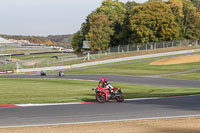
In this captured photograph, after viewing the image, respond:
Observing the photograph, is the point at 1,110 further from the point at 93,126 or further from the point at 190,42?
the point at 190,42

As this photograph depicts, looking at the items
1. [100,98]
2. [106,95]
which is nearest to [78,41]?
[106,95]

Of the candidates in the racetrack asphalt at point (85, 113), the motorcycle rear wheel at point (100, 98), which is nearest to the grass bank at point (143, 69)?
the motorcycle rear wheel at point (100, 98)

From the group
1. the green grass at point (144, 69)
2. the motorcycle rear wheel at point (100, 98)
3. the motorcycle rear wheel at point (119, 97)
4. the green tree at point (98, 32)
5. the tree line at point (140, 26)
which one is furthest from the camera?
the green tree at point (98, 32)

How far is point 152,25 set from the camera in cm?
9456

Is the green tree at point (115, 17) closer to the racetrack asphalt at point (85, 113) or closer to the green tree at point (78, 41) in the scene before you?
the green tree at point (78, 41)

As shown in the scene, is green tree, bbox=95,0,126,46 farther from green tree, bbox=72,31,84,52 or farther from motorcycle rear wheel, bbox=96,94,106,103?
motorcycle rear wheel, bbox=96,94,106,103

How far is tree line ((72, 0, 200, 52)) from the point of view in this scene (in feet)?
308

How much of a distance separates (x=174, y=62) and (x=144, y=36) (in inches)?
1046

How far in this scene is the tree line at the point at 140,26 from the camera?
9381 cm

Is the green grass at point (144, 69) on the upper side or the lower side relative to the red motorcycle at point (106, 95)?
lower

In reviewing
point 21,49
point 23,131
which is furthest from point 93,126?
point 21,49

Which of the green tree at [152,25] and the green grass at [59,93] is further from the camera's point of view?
the green tree at [152,25]

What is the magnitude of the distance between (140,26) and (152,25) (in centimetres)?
360

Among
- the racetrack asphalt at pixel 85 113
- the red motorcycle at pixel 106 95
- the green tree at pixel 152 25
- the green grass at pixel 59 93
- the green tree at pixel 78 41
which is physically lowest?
the green grass at pixel 59 93
